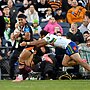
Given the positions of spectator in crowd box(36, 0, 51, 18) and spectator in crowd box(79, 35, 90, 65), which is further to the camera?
spectator in crowd box(36, 0, 51, 18)

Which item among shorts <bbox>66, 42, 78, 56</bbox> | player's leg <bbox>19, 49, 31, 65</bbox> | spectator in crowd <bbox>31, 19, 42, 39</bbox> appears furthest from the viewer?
spectator in crowd <bbox>31, 19, 42, 39</bbox>

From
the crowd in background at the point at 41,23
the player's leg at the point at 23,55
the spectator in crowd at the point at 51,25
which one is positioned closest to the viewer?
the player's leg at the point at 23,55

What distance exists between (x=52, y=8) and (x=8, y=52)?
3483mm

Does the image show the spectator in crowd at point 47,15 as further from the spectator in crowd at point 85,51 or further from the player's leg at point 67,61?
the player's leg at point 67,61

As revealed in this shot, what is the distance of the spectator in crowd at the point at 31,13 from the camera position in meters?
16.0

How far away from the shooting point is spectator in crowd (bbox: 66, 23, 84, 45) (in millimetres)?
14109

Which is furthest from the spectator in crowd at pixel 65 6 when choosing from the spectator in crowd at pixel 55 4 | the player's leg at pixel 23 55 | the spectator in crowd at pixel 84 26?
the player's leg at pixel 23 55

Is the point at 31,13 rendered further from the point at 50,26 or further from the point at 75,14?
the point at 75,14

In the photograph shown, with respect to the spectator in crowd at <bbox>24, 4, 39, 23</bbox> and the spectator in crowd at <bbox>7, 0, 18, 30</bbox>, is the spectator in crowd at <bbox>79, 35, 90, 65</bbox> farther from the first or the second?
the spectator in crowd at <bbox>7, 0, 18, 30</bbox>

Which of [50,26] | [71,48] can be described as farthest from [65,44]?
[50,26]

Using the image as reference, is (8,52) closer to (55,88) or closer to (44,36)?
(44,36)

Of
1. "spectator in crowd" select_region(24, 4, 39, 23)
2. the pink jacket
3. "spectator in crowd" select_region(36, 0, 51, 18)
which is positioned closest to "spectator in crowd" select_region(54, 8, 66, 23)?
"spectator in crowd" select_region(36, 0, 51, 18)

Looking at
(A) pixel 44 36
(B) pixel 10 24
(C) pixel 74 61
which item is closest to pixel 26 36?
(A) pixel 44 36

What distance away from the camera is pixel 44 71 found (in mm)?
12812
